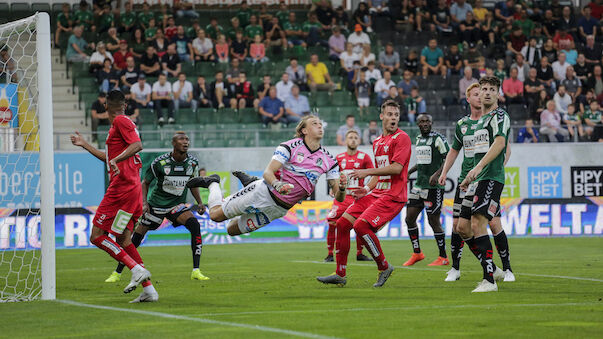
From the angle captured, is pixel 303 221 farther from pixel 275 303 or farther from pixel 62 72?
pixel 275 303

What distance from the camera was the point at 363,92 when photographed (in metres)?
27.3

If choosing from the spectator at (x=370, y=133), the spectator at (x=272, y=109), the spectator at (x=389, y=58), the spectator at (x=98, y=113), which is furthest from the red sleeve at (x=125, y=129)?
the spectator at (x=389, y=58)


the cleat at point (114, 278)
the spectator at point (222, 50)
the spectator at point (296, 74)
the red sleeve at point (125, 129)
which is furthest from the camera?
the spectator at point (222, 50)

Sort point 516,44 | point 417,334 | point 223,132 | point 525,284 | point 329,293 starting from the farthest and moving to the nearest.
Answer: point 516,44, point 223,132, point 525,284, point 329,293, point 417,334

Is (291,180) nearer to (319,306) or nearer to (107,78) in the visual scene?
(319,306)

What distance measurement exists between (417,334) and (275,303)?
2.77 m

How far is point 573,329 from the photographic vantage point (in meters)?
7.61

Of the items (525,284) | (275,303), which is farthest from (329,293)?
(525,284)

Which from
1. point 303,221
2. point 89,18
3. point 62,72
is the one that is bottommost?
point 303,221

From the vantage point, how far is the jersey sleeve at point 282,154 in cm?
1099

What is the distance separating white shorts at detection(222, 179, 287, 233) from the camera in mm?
11266

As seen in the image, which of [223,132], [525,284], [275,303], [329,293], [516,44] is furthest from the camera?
[516,44]

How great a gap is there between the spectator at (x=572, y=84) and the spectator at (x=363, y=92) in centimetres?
628

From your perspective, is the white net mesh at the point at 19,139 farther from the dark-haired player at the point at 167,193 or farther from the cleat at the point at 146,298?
the dark-haired player at the point at 167,193
